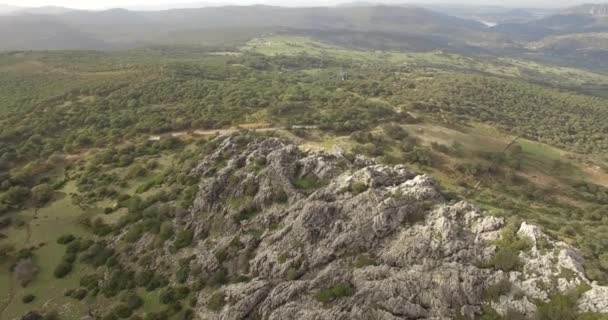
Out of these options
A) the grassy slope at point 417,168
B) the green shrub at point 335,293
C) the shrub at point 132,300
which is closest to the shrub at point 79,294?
the grassy slope at point 417,168

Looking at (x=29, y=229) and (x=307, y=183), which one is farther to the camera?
(x=29, y=229)

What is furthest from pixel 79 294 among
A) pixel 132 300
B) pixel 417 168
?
pixel 417 168

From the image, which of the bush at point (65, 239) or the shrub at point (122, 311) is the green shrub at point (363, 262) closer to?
the shrub at point (122, 311)

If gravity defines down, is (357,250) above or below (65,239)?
above

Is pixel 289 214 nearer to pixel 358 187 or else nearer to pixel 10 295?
pixel 358 187

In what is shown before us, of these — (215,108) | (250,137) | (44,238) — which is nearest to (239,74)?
(215,108)

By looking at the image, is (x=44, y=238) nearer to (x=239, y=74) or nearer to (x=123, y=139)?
(x=123, y=139)

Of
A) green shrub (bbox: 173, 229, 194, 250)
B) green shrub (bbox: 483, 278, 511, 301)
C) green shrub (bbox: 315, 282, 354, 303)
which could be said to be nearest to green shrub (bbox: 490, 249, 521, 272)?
green shrub (bbox: 483, 278, 511, 301)

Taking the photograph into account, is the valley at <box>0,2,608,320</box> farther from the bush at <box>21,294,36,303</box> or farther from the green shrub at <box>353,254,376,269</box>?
the bush at <box>21,294,36,303</box>
